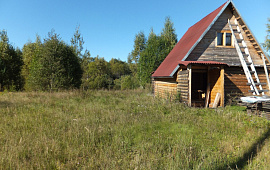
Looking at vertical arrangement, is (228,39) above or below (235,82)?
above

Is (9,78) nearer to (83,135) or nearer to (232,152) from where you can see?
(83,135)

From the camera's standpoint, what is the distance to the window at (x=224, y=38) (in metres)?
12.2

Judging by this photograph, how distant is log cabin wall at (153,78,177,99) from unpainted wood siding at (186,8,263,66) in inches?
102

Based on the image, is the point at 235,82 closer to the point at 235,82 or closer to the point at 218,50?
the point at 235,82

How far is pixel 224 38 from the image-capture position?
12164mm

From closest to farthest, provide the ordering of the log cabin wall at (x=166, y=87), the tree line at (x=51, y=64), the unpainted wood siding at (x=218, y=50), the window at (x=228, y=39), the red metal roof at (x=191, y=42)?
the red metal roof at (x=191, y=42) < the unpainted wood siding at (x=218, y=50) < the window at (x=228, y=39) < the log cabin wall at (x=166, y=87) < the tree line at (x=51, y=64)

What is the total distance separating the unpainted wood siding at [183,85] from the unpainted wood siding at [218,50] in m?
1.56

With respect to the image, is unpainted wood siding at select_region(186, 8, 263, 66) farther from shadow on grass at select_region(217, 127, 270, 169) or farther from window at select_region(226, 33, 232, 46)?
shadow on grass at select_region(217, 127, 270, 169)

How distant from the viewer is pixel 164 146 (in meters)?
4.25

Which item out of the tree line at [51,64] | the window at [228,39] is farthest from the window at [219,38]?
the tree line at [51,64]

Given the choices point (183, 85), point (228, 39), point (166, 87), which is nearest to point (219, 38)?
point (228, 39)

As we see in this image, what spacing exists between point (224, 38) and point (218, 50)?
1111 millimetres

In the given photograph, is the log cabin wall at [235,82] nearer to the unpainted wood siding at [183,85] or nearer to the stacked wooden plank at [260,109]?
the unpainted wood siding at [183,85]

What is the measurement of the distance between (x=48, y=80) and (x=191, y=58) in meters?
15.8
